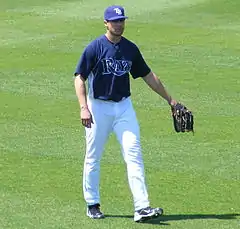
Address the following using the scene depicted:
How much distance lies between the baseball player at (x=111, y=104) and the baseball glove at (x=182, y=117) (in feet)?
1.60

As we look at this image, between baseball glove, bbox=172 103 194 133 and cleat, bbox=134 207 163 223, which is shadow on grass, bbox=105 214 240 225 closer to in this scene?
cleat, bbox=134 207 163 223

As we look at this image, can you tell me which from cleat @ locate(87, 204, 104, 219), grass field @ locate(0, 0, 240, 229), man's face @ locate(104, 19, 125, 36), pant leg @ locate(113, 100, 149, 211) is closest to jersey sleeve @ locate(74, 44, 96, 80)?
man's face @ locate(104, 19, 125, 36)

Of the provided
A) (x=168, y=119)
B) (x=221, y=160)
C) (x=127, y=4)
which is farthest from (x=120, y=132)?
(x=127, y=4)

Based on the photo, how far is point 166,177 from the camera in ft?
33.0

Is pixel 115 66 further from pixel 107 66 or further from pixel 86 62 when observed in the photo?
pixel 86 62

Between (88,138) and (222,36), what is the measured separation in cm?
1237

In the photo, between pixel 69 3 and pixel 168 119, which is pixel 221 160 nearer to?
pixel 168 119

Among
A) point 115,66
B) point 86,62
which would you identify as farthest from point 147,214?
point 86,62

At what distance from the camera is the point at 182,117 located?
28.7ft

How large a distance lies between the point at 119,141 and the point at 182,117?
73 centimetres

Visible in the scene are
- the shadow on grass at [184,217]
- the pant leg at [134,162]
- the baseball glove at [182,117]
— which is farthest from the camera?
the baseball glove at [182,117]

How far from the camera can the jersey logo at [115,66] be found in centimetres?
827

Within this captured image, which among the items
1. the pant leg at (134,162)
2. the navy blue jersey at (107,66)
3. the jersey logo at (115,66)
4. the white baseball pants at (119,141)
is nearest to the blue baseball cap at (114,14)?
the navy blue jersey at (107,66)

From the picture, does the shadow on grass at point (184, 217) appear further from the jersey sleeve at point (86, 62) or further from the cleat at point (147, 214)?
the jersey sleeve at point (86, 62)
